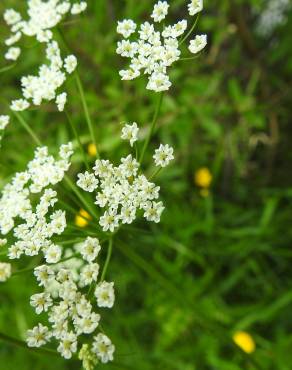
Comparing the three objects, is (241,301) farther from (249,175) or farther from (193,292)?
(249,175)

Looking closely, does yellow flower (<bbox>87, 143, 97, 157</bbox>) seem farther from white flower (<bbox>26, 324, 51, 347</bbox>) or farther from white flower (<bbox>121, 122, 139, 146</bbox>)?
white flower (<bbox>26, 324, 51, 347</bbox>)

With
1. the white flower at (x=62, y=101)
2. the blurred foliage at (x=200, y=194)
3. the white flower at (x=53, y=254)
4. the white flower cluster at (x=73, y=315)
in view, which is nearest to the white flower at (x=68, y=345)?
the white flower cluster at (x=73, y=315)

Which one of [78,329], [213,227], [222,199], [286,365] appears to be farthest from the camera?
[222,199]

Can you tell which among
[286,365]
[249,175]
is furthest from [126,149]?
[286,365]

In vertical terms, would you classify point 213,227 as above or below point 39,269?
above

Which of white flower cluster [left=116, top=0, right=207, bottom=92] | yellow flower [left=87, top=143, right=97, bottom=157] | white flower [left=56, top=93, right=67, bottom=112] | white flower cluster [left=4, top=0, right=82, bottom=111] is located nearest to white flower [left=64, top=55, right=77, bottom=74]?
white flower cluster [left=4, top=0, right=82, bottom=111]

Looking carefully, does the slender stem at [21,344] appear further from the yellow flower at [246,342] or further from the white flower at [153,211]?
the yellow flower at [246,342]
